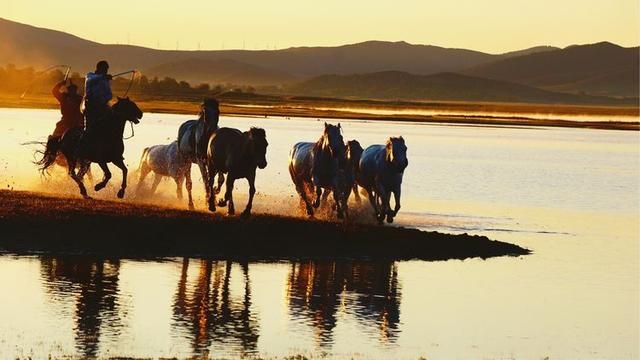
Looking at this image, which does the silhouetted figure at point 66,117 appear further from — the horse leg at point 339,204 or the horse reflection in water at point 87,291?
the horse reflection in water at point 87,291

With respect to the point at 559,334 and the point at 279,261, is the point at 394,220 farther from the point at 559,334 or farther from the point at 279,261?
the point at 559,334

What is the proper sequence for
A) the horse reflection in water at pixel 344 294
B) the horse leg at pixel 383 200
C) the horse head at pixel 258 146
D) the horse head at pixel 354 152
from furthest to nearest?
the horse head at pixel 354 152 < the horse leg at pixel 383 200 < the horse head at pixel 258 146 < the horse reflection in water at pixel 344 294

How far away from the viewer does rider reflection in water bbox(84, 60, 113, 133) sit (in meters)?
32.3

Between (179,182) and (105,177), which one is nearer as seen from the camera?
(105,177)

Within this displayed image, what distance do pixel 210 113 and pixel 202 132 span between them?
0.56 meters

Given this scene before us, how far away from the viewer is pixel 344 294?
2402 centimetres

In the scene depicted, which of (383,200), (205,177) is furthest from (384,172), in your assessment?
(205,177)

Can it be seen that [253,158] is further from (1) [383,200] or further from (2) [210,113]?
(1) [383,200]

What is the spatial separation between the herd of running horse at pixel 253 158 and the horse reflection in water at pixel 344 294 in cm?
456

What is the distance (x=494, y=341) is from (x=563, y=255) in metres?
11.2

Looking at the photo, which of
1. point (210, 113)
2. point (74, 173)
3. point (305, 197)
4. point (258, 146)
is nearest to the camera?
point (258, 146)

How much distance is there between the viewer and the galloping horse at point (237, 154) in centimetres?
3206

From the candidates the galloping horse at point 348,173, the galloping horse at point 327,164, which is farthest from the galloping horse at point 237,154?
the galloping horse at point 348,173

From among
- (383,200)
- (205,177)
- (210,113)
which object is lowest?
(383,200)
